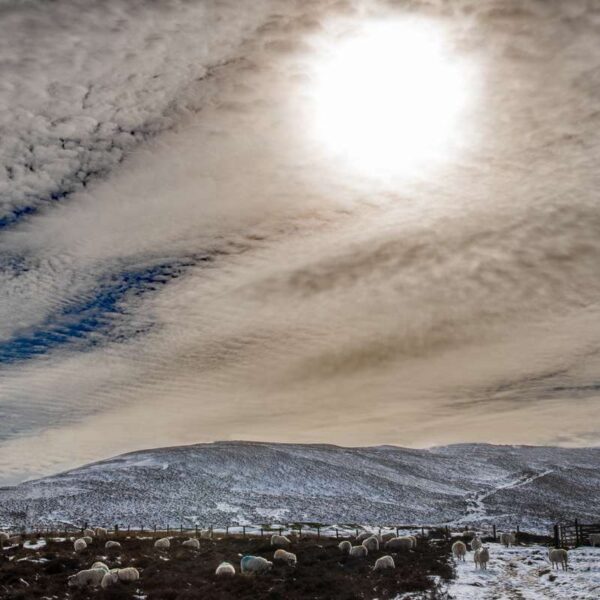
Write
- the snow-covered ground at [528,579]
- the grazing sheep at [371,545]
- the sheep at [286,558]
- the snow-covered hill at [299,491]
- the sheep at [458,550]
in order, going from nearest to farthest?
the snow-covered ground at [528,579] < the sheep at [286,558] < the sheep at [458,550] < the grazing sheep at [371,545] < the snow-covered hill at [299,491]

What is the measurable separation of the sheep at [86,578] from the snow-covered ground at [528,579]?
13453 millimetres

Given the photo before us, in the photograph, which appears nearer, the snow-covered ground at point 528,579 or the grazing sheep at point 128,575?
the snow-covered ground at point 528,579

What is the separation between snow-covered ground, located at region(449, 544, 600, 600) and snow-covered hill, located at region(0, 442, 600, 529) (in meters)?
50.5

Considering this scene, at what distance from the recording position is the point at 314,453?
485 ft

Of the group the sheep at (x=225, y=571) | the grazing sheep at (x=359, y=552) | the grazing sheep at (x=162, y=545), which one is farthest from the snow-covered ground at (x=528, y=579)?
the grazing sheep at (x=162, y=545)

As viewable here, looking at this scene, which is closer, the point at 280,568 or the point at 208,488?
the point at 280,568

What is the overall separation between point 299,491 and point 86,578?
3397 inches

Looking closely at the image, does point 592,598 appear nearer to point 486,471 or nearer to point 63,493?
point 63,493

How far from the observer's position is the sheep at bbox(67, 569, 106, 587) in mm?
24445

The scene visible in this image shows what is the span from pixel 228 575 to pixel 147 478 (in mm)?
89183

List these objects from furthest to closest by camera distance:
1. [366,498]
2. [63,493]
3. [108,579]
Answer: [366,498]
[63,493]
[108,579]

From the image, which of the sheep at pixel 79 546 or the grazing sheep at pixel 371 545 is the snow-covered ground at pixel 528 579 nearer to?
the grazing sheep at pixel 371 545

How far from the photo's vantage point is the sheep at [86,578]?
2445 cm

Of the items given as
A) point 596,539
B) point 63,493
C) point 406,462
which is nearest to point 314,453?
point 406,462
